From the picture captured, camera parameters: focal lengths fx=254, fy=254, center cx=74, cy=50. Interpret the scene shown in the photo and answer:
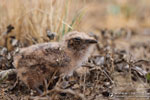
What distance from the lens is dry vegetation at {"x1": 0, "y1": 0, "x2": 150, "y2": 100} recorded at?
305cm

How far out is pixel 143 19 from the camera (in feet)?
30.0

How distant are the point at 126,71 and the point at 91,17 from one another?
21.7ft

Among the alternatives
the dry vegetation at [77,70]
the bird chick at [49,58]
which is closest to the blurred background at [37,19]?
the dry vegetation at [77,70]

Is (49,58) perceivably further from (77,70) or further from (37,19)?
(37,19)

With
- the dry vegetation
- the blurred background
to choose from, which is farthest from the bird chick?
the blurred background

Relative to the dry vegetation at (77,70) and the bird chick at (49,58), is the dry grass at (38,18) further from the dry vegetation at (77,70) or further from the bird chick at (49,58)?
the bird chick at (49,58)

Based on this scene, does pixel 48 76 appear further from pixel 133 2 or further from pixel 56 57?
pixel 133 2

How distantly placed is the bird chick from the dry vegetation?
188 mm

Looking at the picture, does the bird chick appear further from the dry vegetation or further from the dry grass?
the dry grass

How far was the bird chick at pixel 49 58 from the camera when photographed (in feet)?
9.15

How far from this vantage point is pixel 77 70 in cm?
367

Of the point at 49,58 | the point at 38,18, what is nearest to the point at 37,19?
the point at 38,18

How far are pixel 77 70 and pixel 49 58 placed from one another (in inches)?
36.8

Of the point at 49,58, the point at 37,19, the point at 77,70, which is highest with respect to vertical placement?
the point at 37,19
